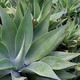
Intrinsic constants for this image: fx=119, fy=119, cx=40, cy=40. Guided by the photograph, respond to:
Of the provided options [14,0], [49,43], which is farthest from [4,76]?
[14,0]

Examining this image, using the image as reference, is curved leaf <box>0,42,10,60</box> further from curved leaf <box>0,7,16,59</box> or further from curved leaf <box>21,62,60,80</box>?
curved leaf <box>21,62,60,80</box>

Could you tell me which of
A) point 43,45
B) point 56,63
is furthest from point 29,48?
point 56,63

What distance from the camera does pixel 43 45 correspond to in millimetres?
722

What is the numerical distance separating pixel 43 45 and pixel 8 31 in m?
0.24

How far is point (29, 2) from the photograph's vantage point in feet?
4.01

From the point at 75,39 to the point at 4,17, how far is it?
0.62 meters

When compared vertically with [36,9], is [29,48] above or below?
below

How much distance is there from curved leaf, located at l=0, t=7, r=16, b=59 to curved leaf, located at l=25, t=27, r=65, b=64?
12 centimetres

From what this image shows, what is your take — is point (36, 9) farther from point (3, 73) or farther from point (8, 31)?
point (3, 73)

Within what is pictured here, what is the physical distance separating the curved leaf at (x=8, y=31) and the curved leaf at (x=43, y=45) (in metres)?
0.12

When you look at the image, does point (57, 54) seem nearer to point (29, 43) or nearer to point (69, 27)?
point (29, 43)

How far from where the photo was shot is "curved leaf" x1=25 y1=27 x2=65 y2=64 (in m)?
0.68

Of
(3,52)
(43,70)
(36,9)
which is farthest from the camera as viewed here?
(36,9)

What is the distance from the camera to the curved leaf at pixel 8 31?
71cm
